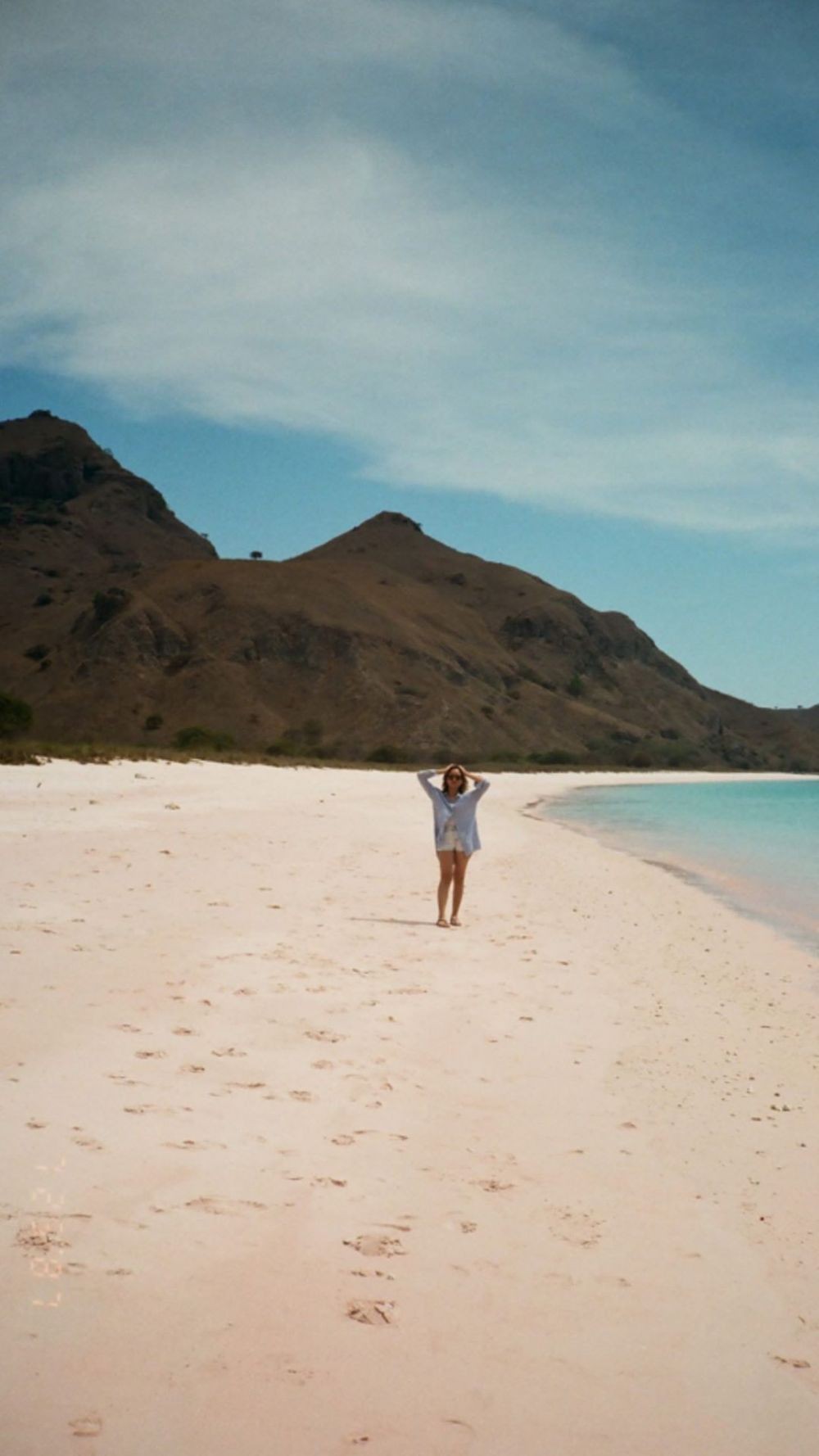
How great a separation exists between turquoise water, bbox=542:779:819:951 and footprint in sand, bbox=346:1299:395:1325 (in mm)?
9699

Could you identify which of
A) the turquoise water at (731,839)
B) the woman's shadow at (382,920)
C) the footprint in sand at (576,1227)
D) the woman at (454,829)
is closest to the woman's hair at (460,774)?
the woman at (454,829)

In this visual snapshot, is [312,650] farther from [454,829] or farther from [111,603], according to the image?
[454,829]

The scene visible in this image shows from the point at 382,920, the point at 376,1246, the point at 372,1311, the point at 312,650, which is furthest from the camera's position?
the point at 312,650

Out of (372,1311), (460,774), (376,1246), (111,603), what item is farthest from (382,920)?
(111,603)

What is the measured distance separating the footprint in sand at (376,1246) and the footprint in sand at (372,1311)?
31 centimetres

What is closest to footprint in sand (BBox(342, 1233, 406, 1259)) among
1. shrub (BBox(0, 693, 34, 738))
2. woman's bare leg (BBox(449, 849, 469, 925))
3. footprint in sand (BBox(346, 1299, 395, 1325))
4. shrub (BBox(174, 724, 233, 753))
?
footprint in sand (BBox(346, 1299, 395, 1325))

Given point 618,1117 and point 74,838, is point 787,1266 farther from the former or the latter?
point 74,838

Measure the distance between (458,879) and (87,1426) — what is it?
29.5 ft

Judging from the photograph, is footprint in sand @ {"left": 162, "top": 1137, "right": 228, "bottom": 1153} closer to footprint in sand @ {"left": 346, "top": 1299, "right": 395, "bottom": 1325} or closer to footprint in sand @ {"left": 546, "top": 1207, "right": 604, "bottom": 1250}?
footprint in sand @ {"left": 346, "top": 1299, "right": 395, "bottom": 1325}

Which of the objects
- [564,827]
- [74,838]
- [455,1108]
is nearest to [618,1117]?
[455,1108]

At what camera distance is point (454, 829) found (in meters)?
11.9

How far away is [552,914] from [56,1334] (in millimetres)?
10096

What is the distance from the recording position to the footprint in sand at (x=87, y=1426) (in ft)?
9.21

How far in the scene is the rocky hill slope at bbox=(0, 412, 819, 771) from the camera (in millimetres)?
97875
